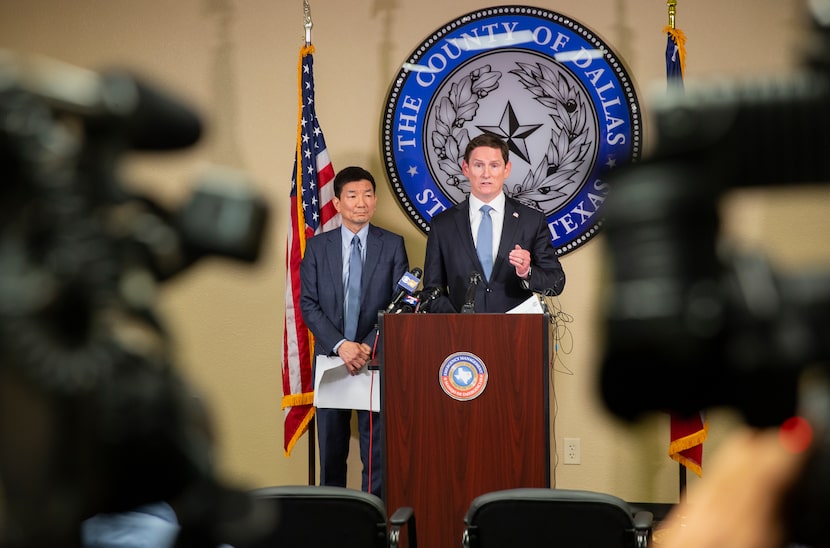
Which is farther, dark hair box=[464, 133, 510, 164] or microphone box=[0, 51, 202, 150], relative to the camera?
dark hair box=[464, 133, 510, 164]

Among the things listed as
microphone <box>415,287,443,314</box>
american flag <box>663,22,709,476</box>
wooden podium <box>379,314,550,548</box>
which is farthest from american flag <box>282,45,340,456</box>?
american flag <box>663,22,709,476</box>

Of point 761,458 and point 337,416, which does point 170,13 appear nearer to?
point 337,416

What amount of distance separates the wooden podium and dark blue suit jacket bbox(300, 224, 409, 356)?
989mm

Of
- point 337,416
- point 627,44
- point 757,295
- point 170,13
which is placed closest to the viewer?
point 757,295

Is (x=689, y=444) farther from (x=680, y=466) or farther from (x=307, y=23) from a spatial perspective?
(x=307, y=23)

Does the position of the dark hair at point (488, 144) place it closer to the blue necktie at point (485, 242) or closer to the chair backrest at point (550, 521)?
the blue necktie at point (485, 242)

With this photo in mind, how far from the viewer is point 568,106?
17.9 feet

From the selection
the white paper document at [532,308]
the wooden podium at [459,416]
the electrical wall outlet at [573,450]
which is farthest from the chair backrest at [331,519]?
the electrical wall outlet at [573,450]

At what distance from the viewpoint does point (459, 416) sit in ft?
12.8

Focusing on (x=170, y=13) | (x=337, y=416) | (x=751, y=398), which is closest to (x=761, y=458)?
(x=751, y=398)

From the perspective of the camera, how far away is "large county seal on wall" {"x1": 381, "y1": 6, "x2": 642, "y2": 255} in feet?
17.8

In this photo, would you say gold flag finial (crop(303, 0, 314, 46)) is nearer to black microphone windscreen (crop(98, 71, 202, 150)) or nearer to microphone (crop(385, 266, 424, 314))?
microphone (crop(385, 266, 424, 314))

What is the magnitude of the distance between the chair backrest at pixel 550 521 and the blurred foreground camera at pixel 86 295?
2155mm

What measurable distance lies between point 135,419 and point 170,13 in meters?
5.64
